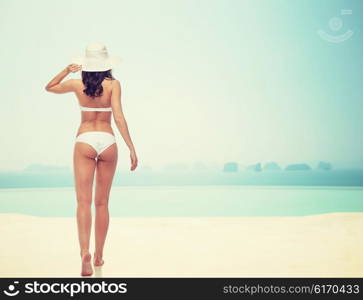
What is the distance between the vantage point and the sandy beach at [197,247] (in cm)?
402

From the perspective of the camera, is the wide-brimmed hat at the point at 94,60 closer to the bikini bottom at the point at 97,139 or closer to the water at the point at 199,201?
the bikini bottom at the point at 97,139

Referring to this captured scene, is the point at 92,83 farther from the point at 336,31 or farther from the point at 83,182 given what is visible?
the point at 336,31

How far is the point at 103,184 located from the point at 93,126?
1.36ft

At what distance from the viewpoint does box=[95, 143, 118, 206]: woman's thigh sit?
12.6 feet

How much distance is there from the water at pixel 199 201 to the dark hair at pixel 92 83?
16.7 feet

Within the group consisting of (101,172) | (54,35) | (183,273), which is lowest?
(183,273)

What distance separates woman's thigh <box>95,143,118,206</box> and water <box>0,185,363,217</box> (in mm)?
4871

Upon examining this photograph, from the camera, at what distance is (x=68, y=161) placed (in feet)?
34.4

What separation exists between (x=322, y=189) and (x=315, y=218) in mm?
5043

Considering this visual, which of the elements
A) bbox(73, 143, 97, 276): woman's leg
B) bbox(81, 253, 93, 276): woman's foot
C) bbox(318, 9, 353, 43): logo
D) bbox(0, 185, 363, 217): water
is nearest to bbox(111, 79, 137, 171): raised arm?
bbox(73, 143, 97, 276): woman's leg

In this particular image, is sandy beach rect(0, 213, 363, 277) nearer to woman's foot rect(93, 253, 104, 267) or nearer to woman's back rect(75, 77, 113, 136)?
woman's foot rect(93, 253, 104, 267)

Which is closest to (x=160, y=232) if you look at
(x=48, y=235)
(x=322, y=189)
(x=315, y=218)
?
(x=48, y=235)

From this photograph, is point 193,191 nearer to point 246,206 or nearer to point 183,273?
point 246,206

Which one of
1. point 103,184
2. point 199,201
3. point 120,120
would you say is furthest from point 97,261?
point 199,201
